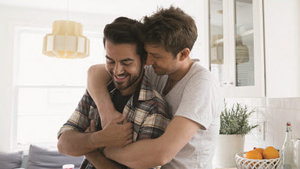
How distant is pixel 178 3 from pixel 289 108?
2388 millimetres

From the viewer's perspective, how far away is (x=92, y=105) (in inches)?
44.4

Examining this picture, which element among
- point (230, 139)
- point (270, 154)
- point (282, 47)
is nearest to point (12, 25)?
point (230, 139)

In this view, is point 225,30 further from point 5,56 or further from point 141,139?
point 5,56

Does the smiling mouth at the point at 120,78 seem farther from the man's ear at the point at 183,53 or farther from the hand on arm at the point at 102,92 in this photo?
the man's ear at the point at 183,53

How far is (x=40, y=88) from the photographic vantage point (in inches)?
155

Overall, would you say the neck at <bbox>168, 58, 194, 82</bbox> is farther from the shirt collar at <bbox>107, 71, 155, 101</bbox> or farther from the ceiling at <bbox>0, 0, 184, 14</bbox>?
the ceiling at <bbox>0, 0, 184, 14</bbox>

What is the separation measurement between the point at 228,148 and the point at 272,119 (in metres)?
0.40

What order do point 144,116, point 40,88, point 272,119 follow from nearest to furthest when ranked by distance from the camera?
point 144,116 → point 272,119 → point 40,88

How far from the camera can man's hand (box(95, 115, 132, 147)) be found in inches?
35.0

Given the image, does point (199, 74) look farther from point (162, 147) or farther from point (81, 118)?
point (81, 118)

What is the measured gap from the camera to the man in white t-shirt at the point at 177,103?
0.84m

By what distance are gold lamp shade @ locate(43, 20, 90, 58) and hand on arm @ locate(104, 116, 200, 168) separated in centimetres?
165

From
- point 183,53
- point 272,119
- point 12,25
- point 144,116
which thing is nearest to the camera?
point 144,116

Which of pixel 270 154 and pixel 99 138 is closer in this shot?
pixel 99 138
